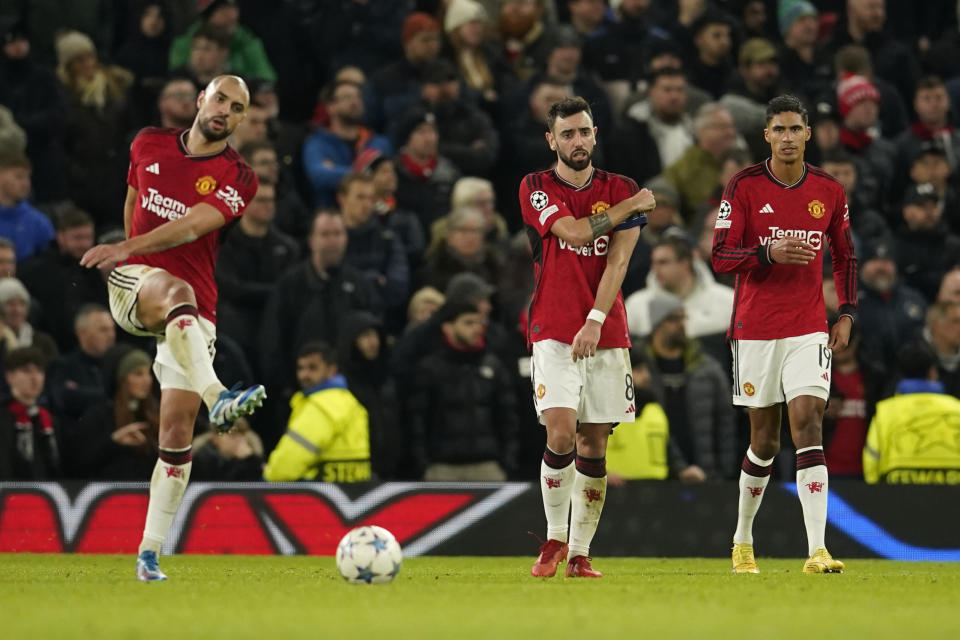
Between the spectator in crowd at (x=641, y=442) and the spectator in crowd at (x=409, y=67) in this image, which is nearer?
the spectator in crowd at (x=641, y=442)

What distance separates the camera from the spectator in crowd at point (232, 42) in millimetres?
16672

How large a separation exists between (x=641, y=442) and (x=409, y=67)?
572cm

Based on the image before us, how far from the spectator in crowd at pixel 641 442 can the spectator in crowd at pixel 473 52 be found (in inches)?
201

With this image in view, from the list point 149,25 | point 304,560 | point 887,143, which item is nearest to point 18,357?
point 304,560

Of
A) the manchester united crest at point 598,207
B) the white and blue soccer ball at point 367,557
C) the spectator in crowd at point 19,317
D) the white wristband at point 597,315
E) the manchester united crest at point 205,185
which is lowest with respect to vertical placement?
the white and blue soccer ball at point 367,557

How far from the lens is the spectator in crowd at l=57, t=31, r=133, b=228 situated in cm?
1585

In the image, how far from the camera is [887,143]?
1769 centimetres

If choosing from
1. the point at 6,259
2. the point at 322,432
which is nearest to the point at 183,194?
the point at 322,432

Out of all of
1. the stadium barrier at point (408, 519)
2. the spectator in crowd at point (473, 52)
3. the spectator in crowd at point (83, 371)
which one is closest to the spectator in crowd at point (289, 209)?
the spectator in crowd at point (83, 371)

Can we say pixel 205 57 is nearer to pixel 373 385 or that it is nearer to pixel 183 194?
pixel 373 385

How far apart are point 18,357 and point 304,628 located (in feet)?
24.3

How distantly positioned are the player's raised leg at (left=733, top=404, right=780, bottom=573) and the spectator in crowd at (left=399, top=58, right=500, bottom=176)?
7.04 m

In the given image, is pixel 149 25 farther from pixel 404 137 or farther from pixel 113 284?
pixel 113 284

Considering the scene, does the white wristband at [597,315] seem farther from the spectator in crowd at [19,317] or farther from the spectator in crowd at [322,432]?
the spectator in crowd at [19,317]
